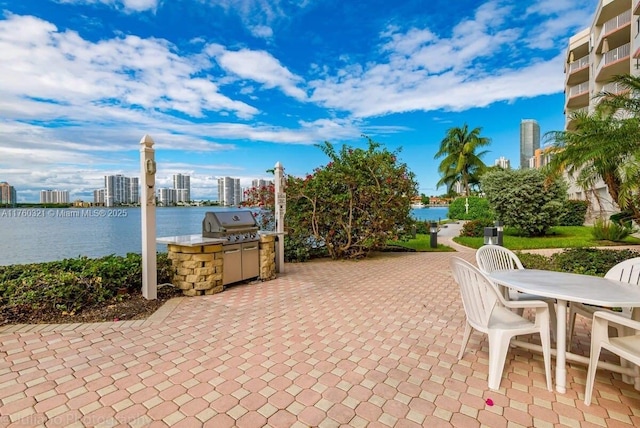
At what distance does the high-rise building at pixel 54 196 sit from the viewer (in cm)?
704

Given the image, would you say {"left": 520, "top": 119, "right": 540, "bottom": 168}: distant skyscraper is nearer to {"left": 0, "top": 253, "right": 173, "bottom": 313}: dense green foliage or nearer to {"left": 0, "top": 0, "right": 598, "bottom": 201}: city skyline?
{"left": 0, "top": 0, "right": 598, "bottom": 201}: city skyline

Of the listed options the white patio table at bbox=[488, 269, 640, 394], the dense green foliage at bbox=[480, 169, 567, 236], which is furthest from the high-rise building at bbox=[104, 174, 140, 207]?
the dense green foliage at bbox=[480, 169, 567, 236]

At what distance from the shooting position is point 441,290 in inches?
213

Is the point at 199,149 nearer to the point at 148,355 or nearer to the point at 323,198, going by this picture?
the point at 323,198

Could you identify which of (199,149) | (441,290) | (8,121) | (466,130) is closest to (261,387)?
(441,290)

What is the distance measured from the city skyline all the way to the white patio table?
4.86 meters

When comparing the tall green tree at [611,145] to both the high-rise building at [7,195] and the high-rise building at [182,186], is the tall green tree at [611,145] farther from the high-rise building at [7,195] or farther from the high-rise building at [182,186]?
the high-rise building at [7,195]

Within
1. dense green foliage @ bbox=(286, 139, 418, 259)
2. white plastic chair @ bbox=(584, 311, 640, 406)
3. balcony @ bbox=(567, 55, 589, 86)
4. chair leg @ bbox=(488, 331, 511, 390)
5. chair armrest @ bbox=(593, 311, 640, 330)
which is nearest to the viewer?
chair armrest @ bbox=(593, 311, 640, 330)

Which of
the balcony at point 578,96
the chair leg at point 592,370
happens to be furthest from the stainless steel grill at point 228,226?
the balcony at point 578,96

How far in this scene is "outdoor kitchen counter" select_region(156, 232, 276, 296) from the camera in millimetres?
4961

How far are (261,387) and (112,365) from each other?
4.41ft

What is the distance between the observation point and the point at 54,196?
733cm

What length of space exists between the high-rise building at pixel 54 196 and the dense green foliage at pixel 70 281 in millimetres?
2966

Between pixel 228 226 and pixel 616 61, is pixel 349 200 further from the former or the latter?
pixel 616 61
